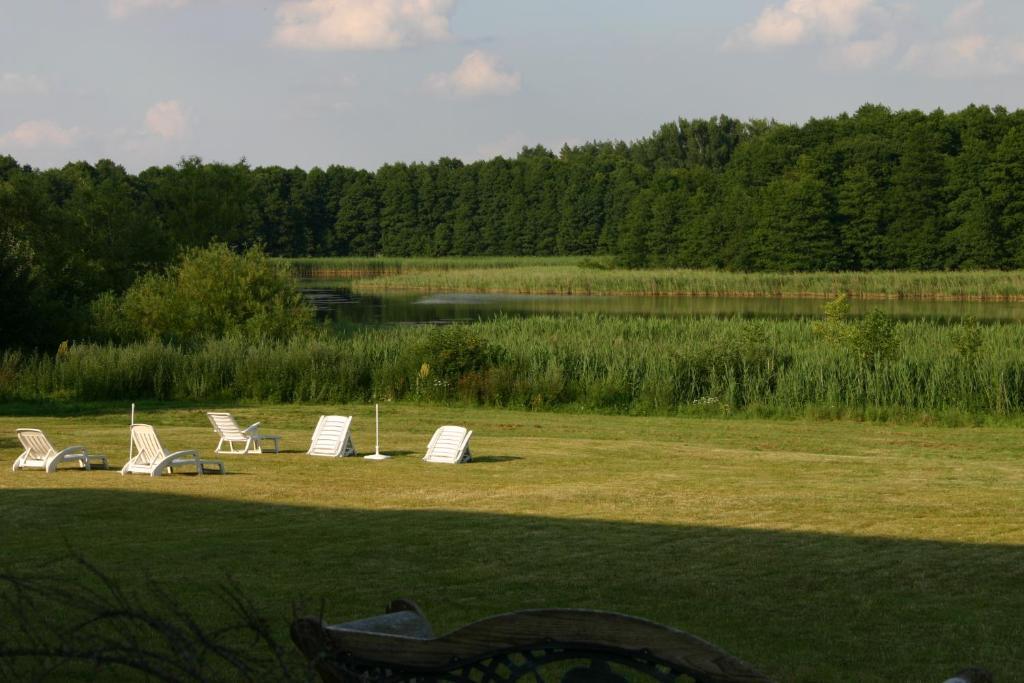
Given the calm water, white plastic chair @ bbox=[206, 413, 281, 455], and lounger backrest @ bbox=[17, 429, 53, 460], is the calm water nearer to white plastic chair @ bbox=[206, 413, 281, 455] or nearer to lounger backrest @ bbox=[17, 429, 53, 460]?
white plastic chair @ bbox=[206, 413, 281, 455]

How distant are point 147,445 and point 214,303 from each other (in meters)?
21.4

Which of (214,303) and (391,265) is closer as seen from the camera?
(214,303)

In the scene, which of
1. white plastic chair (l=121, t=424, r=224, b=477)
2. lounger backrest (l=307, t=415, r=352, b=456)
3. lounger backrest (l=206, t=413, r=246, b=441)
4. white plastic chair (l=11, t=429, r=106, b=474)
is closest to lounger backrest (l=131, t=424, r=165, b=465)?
white plastic chair (l=121, t=424, r=224, b=477)

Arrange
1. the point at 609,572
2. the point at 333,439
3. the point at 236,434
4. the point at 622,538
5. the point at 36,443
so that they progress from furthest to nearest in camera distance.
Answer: the point at 236,434, the point at 333,439, the point at 36,443, the point at 622,538, the point at 609,572

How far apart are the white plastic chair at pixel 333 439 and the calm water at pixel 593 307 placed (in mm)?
32590

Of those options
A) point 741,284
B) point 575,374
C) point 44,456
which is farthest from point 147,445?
point 741,284

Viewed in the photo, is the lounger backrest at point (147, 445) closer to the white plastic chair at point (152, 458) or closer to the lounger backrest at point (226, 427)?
the white plastic chair at point (152, 458)

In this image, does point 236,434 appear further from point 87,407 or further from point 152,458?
point 87,407

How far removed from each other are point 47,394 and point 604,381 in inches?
459

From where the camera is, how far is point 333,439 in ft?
53.9

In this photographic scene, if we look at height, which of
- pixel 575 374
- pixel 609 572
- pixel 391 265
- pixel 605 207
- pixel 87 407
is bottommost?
pixel 87 407

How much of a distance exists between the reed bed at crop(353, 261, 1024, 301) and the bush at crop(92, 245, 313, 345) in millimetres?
34917

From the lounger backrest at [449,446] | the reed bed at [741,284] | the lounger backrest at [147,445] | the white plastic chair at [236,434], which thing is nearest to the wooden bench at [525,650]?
the lounger backrest at [147,445]

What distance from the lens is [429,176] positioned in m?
135
